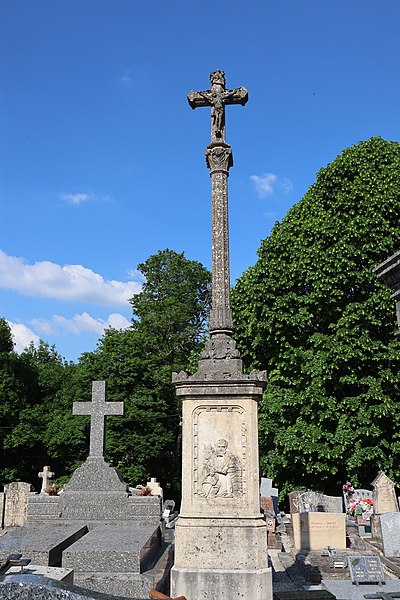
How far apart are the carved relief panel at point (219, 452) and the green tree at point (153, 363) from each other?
16655mm

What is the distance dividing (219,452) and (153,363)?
76.4 feet

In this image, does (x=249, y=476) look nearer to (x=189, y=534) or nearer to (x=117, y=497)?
(x=189, y=534)

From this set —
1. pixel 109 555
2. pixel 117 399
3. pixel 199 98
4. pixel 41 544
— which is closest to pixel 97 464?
pixel 41 544

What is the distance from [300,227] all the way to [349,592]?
11.8 m

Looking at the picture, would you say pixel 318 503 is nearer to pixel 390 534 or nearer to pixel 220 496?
pixel 390 534

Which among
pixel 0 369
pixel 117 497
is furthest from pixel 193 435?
pixel 0 369

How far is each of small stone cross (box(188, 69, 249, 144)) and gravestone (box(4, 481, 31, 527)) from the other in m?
12.6

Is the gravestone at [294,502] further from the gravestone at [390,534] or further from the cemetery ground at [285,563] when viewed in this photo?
the gravestone at [390,534]

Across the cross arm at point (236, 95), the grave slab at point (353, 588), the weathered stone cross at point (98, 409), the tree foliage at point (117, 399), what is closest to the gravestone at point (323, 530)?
the grave slab at point (353, 588)

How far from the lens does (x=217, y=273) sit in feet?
23.2

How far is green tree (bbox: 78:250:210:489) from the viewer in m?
27.0

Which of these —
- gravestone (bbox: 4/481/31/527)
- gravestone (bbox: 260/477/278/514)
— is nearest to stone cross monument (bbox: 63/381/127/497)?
gravestone (bbox: 4/481/31/527)

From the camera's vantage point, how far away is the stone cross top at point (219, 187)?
6.93m

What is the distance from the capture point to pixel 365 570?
8992mm
